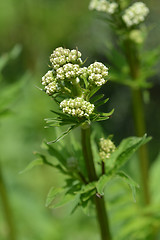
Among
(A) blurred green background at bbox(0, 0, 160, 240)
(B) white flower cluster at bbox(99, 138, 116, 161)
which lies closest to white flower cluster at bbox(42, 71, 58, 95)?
(B) white flower cluster at bbox(99, 138, 116, 161)

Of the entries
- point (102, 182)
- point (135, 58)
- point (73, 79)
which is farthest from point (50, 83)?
point (135, 58)

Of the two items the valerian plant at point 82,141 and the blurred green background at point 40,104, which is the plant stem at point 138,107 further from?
the blurred green background at point 40,104

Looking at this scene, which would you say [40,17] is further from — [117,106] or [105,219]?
[105,219]

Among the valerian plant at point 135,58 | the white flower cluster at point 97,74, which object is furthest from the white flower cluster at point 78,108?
the valerian plant at point 135,58

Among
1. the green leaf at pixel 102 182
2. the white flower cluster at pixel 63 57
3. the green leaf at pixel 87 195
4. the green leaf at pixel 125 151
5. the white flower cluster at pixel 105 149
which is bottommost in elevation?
the green leaf at pixel 87 195

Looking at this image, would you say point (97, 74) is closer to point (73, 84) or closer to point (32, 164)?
point (73, 84)

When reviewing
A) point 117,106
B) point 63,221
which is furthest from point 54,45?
point 63,221

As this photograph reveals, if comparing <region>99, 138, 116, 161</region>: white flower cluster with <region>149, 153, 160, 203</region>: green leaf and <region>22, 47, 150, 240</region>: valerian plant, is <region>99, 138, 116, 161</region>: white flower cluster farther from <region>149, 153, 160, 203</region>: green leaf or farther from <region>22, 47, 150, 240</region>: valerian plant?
<region>149, 153, 160, 203</region>: green leaf
